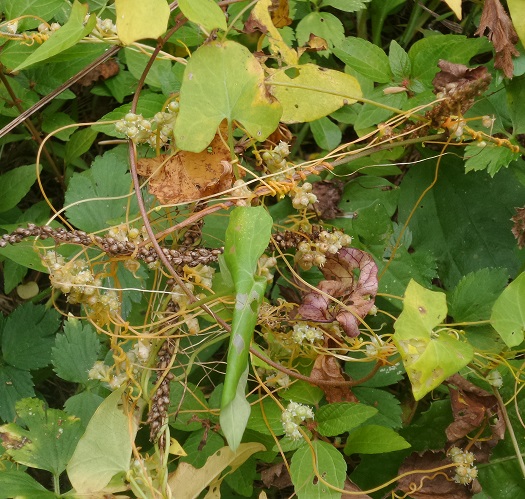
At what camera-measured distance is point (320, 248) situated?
3.07ft

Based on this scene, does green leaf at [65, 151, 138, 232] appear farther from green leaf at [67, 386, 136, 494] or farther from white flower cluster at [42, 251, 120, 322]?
green leaf at [67, 386, 136, 494]

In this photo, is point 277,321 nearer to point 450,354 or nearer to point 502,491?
point 450,354

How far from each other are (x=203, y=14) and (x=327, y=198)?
440 millimetres

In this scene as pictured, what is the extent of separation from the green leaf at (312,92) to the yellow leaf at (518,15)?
0.77 feet

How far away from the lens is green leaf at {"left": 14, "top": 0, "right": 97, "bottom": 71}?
840 mm

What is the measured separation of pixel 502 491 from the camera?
40.4 inches

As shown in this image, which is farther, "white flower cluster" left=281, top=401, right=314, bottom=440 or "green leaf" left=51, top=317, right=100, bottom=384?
"green leaf" left=51, top=317, right=100, bottom=384

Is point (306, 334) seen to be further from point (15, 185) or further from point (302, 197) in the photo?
point (15, 185)

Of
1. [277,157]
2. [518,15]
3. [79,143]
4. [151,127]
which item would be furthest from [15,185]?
[518,15]

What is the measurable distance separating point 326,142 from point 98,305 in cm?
52

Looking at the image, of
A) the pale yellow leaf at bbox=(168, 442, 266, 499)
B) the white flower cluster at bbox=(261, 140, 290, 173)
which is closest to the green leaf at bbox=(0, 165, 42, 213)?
the white flower cluster at bbox=(261, 140, 290, 173)

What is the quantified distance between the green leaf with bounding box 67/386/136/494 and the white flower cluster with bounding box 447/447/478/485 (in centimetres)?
45

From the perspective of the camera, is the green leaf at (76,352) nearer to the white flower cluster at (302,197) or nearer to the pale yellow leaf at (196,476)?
the pale yellow leaf at (196,476)

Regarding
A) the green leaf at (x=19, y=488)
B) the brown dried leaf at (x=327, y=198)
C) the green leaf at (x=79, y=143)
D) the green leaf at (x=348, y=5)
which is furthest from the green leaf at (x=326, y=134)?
the green leaf at (x=19, y=488)
